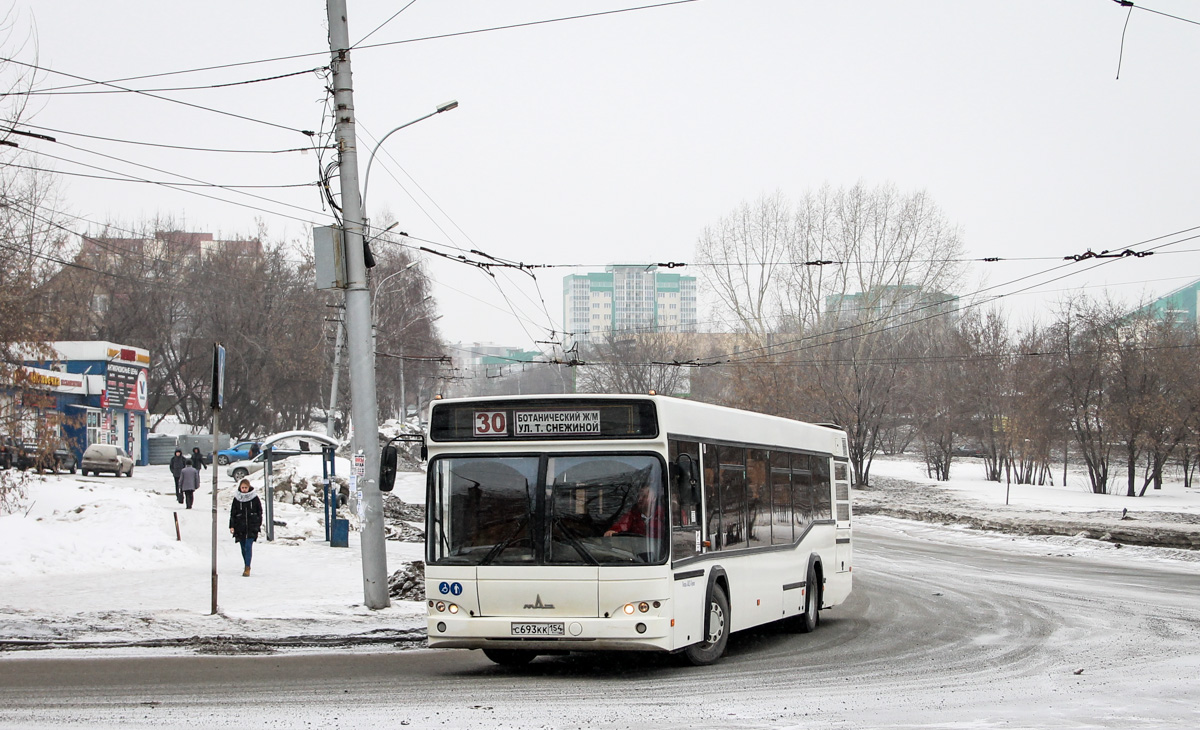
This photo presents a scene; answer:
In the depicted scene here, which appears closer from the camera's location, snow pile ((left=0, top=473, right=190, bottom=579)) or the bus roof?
the bus roof

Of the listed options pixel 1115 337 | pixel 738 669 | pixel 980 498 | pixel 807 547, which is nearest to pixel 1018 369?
pixel 1115 337

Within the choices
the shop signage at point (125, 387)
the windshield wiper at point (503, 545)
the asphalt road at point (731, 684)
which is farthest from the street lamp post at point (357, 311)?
the shop signage at point (125, 387)

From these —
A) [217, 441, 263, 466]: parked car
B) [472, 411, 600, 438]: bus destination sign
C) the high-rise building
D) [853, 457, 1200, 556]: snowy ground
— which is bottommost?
[853, 457, 1200, 556]: snowy ground

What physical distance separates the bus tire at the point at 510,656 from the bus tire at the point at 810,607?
4.26 meters

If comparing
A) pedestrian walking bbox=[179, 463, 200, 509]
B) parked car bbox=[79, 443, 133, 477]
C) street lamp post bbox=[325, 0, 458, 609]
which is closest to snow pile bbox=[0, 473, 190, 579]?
pedestrian walking bbox=[179, 463, 200, 509]

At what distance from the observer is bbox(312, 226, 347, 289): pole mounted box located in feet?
47.3

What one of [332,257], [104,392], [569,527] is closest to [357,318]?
[332,257]

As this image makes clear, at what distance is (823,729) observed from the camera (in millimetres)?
7199

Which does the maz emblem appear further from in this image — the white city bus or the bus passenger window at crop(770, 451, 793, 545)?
the bus passenger window at crop(770, 451, 793, 545)

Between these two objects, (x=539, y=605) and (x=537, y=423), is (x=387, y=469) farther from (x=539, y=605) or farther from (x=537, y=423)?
(x=539, y=605)

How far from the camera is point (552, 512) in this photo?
9.55 m

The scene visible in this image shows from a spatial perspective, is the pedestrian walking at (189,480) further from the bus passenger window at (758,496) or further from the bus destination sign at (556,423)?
the bus destination sign at (556,423)

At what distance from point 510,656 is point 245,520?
366 inches

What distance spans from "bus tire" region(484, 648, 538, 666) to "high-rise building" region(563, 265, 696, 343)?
135 metres
